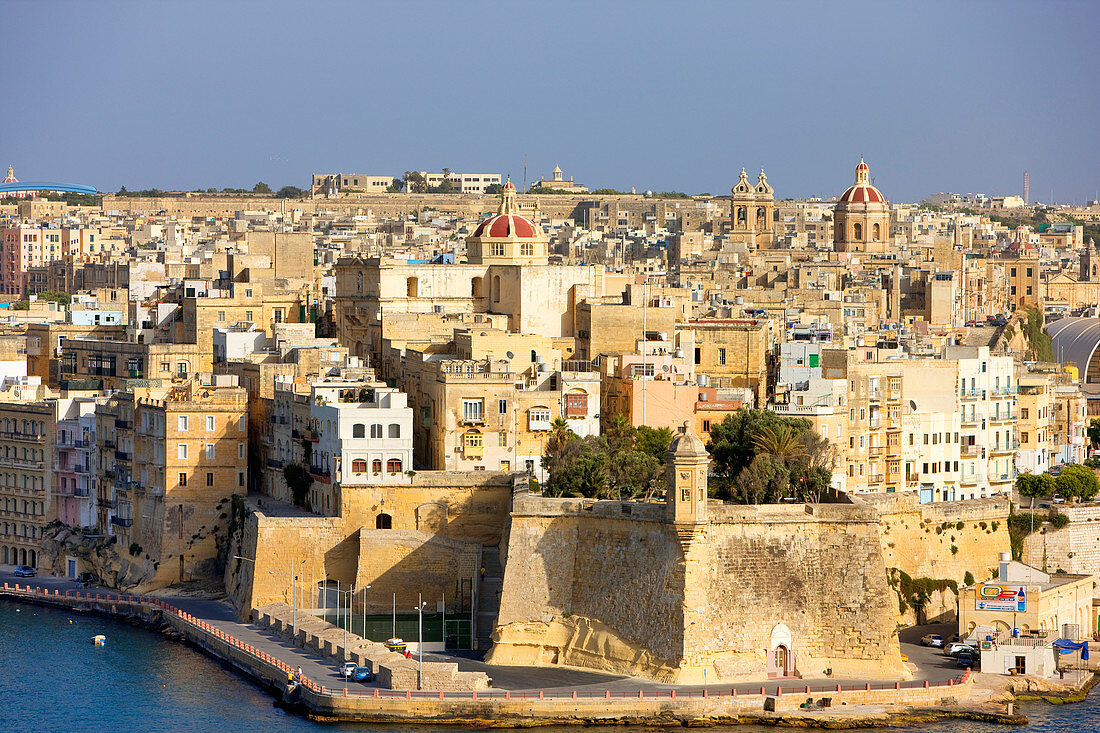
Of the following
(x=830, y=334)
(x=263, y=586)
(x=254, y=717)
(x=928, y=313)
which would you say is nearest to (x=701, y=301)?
(x=830, y=334)

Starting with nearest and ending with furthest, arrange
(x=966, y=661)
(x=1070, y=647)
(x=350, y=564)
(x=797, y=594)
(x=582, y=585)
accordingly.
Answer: (x=797, y=594)
(x=582, y=585)
(x=966, y=661)
(x=1070, y=647)
(x=350, y=564)

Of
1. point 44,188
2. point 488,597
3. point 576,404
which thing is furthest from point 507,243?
point 44,188

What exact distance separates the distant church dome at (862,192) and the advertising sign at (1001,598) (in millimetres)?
57714

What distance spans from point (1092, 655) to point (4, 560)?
2689 cm

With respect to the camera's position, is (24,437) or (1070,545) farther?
(24,437)

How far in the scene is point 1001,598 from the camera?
45844 millimetres

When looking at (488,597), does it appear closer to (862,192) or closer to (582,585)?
(582,585)

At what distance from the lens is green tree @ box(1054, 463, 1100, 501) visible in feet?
173

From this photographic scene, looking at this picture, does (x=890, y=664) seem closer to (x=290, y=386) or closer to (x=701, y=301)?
(x=290, y=386)

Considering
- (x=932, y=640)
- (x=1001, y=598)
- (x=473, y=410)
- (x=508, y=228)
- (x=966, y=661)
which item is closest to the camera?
(x=966, y=661)

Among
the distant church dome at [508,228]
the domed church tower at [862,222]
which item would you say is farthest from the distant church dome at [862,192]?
the distant church dome at [508,228]

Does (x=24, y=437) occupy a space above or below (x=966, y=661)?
above

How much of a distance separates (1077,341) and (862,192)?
18604mm

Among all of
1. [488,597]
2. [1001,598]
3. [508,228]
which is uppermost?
[508,228]
